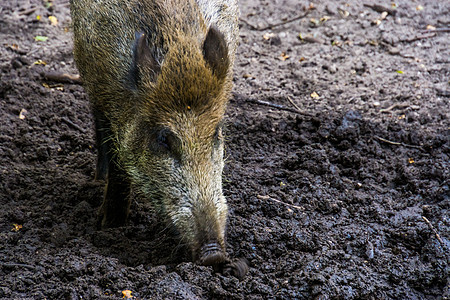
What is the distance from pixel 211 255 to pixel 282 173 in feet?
5.17

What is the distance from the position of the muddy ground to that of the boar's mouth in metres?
0.05

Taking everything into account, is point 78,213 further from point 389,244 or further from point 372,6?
point 372,6

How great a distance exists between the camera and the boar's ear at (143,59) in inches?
135

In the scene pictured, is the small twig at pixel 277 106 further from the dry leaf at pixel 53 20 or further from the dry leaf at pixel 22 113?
the dry leaf at pixel 53 20

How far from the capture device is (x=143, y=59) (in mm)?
3432

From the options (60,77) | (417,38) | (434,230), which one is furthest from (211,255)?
(417,38)

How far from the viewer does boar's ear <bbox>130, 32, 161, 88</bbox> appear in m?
3.42

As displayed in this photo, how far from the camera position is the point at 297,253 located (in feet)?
11.9

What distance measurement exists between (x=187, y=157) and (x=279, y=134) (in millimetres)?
1889

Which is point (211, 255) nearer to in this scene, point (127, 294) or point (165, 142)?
point (127, 294)

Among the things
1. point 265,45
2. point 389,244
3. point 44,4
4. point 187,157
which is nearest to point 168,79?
point 187,157

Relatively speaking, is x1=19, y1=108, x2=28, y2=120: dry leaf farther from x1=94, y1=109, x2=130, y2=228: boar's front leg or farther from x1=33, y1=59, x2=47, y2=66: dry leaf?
x1=94, y1=109, x2=130, y2=228: boar's front leg

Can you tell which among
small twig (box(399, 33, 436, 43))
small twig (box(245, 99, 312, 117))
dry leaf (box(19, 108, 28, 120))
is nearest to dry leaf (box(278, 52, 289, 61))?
small twig (box(245, 99, 312, 117))

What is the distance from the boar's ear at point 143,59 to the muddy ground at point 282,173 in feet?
3.99
